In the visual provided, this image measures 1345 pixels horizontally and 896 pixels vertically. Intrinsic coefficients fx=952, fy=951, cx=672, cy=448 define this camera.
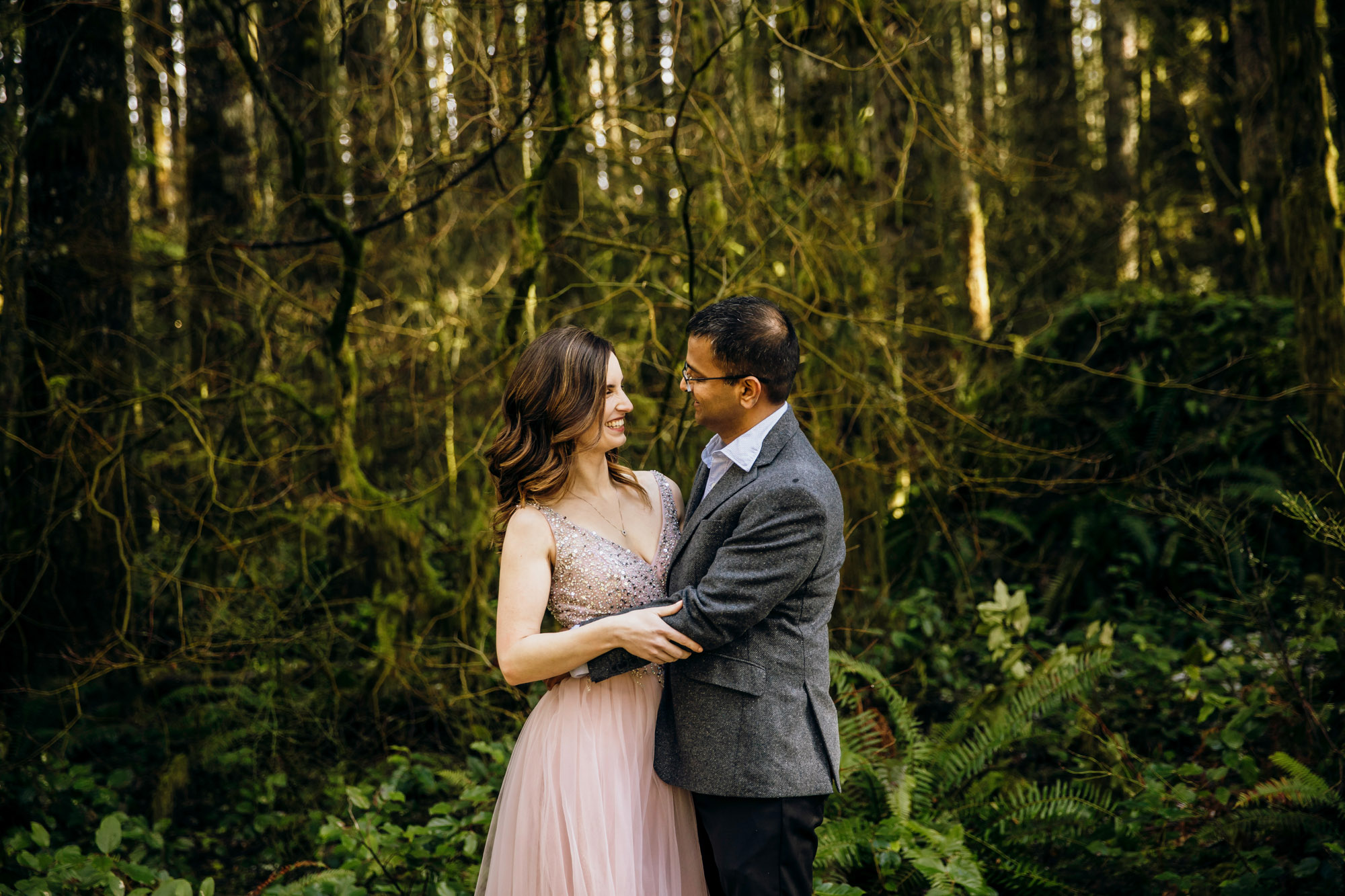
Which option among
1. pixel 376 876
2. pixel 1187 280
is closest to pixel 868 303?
pixel 376 876

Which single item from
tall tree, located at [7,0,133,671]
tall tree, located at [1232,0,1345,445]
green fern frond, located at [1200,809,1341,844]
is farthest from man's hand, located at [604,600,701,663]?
tall tree, located at [7,0,133,671]

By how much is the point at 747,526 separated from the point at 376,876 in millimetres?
2817

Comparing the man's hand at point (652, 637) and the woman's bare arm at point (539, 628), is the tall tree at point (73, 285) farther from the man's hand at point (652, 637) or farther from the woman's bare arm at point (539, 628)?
the man's hand at point (652, 637)

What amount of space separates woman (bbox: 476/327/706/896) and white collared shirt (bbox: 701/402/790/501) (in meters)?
0.30

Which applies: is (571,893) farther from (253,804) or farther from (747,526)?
(253,804)

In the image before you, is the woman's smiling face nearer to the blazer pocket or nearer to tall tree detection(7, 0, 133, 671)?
the blazer pocket

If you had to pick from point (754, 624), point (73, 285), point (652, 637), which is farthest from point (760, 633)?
point (73, 285)

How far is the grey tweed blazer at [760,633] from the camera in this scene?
6.97 ft

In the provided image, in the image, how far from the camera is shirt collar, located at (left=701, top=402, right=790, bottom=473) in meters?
2.27

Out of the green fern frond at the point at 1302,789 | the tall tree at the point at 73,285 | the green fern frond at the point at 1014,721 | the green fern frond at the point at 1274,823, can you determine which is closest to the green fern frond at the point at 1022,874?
the green fern frond at the point at 1014,721

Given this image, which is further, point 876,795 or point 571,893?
point 876,795

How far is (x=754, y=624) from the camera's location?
2162 mm

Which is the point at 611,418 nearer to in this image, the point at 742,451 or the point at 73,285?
the point at 742,451

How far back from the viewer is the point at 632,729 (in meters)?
2.45
